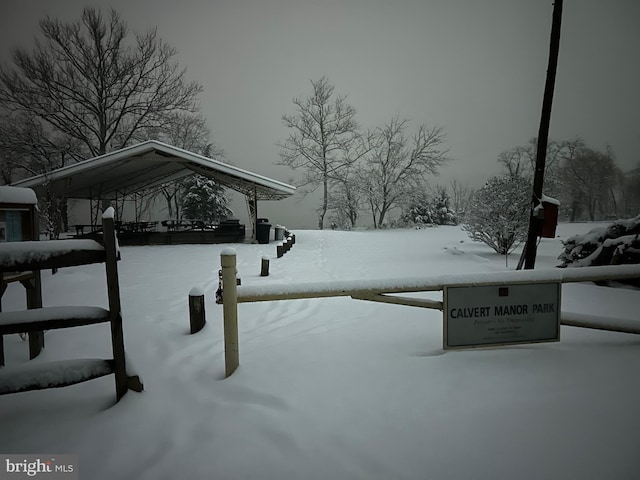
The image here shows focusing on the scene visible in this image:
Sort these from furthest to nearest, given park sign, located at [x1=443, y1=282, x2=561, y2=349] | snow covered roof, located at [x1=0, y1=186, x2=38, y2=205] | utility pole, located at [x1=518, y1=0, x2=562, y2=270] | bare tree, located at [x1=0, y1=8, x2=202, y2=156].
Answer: bare tree, located at [x1=0, y1=8, x2=202, y2=156]
utility pole, located at [x1=518, y1=0, x2=562, y2=270]
snow covered roof, located at [x1=0, y1=186, x2=38, y2=205]
park sign, located at [x1=443, y1=282, x2=561, y2=349]

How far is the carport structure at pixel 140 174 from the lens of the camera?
12.3 meters

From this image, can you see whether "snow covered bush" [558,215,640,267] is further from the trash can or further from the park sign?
the trash can

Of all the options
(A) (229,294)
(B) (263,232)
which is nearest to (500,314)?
(A) (229,294)

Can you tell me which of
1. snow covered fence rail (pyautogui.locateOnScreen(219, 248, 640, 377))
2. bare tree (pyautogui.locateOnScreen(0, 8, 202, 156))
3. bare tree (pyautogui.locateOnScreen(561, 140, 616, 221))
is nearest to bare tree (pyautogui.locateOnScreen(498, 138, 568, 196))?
bare tree (pyautogui.locateOnScreen(561, 140, 616, 221))

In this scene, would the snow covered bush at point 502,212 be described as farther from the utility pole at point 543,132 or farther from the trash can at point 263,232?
the trash can at point 263,232

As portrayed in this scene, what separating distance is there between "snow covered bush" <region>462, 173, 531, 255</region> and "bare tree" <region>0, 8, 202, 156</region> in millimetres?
22302

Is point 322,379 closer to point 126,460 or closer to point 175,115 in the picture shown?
point 126,460

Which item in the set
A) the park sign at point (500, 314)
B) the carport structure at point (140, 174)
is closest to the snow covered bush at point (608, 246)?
the park sign at point (500, 314)

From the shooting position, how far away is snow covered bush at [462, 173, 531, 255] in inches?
414

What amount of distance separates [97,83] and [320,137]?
17332 millimetres

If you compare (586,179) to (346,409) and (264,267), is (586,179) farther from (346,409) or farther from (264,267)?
(346,409)

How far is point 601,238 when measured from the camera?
6.73 metres

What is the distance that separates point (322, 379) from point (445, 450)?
110cm

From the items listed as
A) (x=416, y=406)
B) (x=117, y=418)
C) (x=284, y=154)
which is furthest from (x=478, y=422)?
(x=284, y=154)
